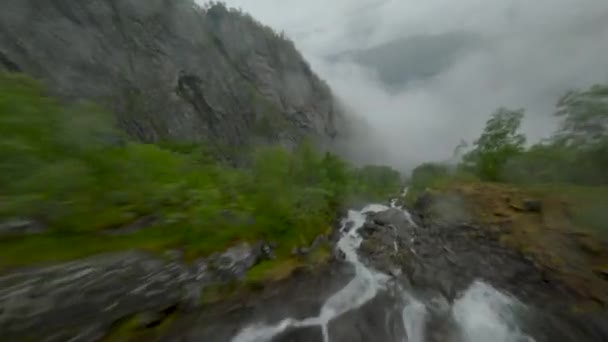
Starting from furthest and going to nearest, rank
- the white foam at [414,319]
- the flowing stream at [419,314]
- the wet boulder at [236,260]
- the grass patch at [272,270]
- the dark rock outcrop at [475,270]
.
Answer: the grass patch at [272,270] < the wet boulder at [236,260] < the dark rock outcrop at [475,270] < the white foam at [414,319] < the flowing stream at [419,314]

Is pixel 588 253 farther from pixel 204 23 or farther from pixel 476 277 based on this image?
pixel 204 23

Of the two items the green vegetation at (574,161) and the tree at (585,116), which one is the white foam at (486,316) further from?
the tree at (585,116)

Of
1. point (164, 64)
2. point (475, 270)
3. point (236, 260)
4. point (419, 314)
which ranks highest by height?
point (164, 64)

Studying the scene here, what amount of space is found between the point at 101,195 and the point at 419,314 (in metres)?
22.0

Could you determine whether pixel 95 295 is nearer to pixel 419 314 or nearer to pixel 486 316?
pixel 419 314

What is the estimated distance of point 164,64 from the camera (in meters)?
80.5

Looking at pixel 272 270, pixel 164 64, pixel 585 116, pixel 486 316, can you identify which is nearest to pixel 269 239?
pixel 272 270

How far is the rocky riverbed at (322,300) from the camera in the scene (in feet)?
42.9

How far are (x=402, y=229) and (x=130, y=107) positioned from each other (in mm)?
62918

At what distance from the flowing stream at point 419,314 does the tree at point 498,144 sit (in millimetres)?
30083

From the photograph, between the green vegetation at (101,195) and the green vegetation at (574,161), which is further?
the green vegetation at (574,161)

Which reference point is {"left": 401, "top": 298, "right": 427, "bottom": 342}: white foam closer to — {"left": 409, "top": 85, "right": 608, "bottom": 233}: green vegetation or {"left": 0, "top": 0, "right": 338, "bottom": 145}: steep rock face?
{"left": 409, "top": 85, "right": 608, "bottom": 233}: green vegetation

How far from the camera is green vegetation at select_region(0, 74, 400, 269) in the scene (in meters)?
14.2

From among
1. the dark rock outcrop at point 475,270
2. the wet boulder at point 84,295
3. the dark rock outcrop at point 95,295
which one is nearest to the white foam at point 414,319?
the dark rock outcrop at point 475,270
